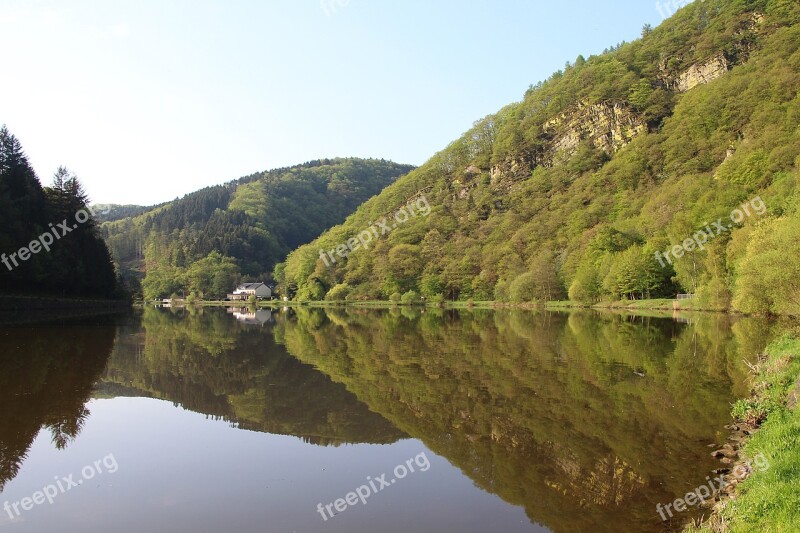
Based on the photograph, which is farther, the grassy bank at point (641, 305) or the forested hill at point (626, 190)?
the grassy bank at point (641, 305)

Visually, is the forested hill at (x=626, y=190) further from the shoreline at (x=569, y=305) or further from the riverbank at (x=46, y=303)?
the riverbank at (x=46, y=303)

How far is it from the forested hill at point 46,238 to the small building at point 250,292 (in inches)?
3301

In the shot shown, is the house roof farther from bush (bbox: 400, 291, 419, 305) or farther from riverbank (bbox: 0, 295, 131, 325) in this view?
riverbank (bbox: 0, 295, 131, 325)

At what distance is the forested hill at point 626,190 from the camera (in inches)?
2326

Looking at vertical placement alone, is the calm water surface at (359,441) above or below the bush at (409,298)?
above

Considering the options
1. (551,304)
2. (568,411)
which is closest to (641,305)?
(551,304)

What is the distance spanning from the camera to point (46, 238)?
6234 centimetres

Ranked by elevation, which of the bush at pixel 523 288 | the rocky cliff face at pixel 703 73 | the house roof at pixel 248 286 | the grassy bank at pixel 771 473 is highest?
the house roof at pixel 248 286

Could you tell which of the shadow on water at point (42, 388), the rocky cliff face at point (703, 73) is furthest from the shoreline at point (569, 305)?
the rocky cliff face at point (703, 73)

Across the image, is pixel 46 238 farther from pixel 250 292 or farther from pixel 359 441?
pixel 250 292

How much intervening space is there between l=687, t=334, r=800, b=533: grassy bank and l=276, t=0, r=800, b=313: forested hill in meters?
22.6

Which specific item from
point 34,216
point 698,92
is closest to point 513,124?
point 698,92

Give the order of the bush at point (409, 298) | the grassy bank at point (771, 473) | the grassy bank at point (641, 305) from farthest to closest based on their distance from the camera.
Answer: the bush at point (409, 298)
the grassy bank at point (641, 305)
the grassy bank at point (771, 473)

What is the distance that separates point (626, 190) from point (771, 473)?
357ft
